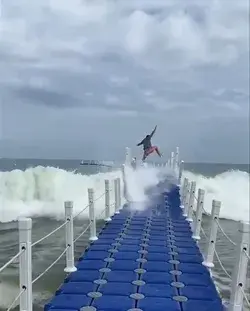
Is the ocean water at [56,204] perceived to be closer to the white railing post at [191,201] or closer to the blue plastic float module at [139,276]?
the white railing post at [191,201]

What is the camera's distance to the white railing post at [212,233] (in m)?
4.11

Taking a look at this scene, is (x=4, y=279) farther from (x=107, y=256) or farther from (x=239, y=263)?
(x=239, y=263)

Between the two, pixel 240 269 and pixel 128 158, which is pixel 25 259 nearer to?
pixel 240 269

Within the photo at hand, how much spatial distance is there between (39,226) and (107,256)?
8.35m

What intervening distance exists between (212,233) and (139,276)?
100 centimetres

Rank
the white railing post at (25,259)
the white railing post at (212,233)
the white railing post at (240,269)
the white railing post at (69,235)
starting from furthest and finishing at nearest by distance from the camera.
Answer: the white railing post at (212,233), the white railing post at (69,235), the white railing post at (240,269), the white railing post at (25,259)

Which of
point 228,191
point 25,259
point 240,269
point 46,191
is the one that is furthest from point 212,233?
point 228,191

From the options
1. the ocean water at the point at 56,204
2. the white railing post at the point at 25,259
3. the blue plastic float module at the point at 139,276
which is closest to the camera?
the white railing post at the point at 25,259

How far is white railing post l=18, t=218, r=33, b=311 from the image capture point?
2479 millimetres

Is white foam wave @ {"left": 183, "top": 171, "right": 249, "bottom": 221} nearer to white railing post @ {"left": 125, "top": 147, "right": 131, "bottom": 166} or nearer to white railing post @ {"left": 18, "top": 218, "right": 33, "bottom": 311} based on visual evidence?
white railing post @ {"left": 125, "top": 147, "right": 131, "bottom": 166}

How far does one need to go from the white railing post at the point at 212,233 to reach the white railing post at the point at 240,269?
4.02ft

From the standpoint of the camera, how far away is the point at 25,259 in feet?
8.23

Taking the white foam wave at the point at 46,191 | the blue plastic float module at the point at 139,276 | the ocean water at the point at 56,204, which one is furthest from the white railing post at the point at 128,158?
the white foam wave at the point at 46,191

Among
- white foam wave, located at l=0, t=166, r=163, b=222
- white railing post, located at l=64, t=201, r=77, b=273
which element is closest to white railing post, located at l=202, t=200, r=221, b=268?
white railing post, located at l=64, t=201, r=77, b=273
